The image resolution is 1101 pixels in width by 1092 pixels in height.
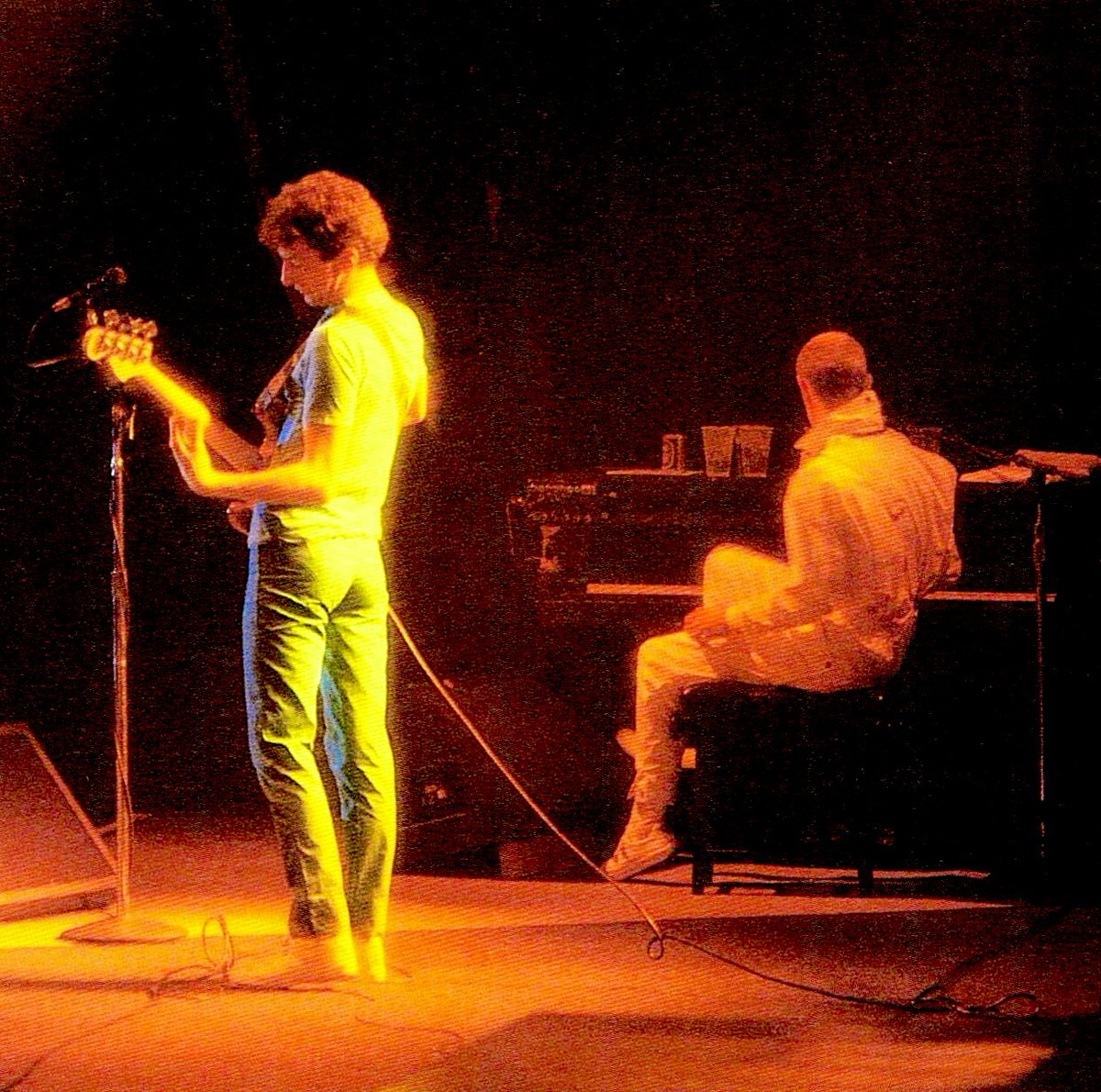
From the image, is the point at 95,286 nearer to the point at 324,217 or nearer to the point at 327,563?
the point at 324,217

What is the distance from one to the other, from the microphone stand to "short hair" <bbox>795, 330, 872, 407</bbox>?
6.04 feet

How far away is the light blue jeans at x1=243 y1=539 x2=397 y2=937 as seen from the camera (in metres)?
3.21

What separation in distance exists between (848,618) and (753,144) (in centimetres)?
189

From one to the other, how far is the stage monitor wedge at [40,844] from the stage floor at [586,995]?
0.09m

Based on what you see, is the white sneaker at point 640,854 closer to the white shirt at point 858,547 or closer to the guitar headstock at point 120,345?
the white shirt at point 858,547

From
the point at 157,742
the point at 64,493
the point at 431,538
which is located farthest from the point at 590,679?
the point at 64,493

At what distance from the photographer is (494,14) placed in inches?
202

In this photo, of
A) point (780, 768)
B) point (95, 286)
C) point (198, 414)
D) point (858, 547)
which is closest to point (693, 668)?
point (780, 768)

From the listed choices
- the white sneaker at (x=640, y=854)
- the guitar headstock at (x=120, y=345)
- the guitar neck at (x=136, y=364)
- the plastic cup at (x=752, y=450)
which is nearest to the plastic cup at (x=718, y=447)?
→ the plastic cup at (x=752, y=450)

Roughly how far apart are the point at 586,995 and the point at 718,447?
225 cm

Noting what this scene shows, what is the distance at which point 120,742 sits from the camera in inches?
153

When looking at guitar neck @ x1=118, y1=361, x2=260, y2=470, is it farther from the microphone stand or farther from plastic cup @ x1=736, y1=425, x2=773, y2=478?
plastic cup @ x1=736, y1=425, x2=773, y2=478

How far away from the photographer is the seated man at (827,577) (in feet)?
13.4

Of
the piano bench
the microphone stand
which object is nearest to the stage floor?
the microphone stand
